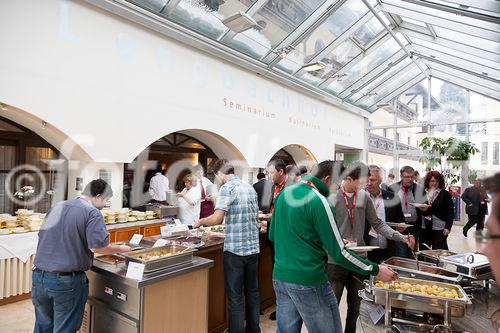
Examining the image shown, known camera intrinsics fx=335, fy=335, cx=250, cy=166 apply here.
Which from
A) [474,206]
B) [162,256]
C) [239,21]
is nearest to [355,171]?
[162,256]

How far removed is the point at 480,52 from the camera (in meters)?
7.36

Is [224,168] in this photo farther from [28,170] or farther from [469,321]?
[28,170]

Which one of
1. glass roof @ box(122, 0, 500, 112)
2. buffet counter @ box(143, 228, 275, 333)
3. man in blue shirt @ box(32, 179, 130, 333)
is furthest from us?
glass roof @ box(122, 0, 500, 112)

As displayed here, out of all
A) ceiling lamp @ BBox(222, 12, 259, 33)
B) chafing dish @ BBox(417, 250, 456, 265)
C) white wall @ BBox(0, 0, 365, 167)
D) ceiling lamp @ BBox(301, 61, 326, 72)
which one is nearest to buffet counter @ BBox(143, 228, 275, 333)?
chafing dish @ BBox(417, 250, 456, 265)

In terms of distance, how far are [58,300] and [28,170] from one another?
3.34m

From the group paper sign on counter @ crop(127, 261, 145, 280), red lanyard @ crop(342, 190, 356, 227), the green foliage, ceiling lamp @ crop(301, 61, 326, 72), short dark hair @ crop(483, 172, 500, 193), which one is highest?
ceiling lamp @ crop(301, 61, 326, 72)

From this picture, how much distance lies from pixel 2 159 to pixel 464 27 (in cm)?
811

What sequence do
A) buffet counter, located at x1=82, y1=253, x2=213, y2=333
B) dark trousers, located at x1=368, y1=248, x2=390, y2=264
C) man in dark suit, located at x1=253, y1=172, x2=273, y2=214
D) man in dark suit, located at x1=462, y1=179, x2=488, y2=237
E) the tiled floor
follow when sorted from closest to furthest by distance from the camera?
buffet counter, located at x1=82, y1=253, x2=213, y2=333 → the tiled floor → dark trousers, located at x1=368, y1=248, x2=390, y2=264 → man in dark suit, located at x1=253, y1=172, x2=273, y2=214 → man in dark suit, located at x1=462, y1=179, x2=488, y2=237

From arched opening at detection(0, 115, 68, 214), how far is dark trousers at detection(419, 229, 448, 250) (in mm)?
5371

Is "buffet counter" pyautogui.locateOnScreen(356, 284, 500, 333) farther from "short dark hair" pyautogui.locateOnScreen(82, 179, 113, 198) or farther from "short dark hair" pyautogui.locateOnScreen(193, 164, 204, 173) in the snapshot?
"short dark hair" pyautogui.locateOnScreen(193, 164, 204, 173)

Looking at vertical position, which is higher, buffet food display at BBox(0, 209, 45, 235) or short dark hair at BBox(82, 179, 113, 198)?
short dark hair at BBox(82, 179, 113, 198)

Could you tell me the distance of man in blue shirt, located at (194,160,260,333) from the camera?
3.04 metres

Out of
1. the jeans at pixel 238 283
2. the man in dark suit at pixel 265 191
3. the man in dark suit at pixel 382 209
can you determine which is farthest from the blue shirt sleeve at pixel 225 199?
the man in dark suit at pixel 382 209

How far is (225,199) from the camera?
304cm
